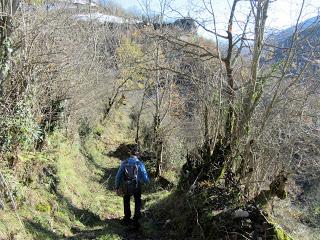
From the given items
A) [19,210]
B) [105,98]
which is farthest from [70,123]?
[105,98]

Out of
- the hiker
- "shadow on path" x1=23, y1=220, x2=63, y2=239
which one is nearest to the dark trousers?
the hiker

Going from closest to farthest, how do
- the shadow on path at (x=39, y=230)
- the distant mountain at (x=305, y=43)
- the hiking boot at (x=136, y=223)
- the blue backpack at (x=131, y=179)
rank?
the shadow on path at (x=39, y=230)
the distant mountain at (x=305, y=43)
the hiking boot at (x=136, y=223)
the blue backpack at (x=131, y=179)

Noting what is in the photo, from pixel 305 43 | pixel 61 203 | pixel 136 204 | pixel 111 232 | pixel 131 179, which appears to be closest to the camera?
pixel 305 43

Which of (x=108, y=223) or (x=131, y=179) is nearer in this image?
(x=131, y=179)

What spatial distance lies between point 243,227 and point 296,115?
→ 3178mm

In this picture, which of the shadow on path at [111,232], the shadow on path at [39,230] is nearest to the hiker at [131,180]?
the shadow on path at [111,232]

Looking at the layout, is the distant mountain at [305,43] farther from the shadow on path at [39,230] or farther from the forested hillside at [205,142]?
the shadow on path at [39,230]

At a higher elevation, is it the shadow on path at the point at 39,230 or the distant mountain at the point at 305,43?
the distant mountain at the point at 305,43

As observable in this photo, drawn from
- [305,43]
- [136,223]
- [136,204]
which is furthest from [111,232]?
[305,43]

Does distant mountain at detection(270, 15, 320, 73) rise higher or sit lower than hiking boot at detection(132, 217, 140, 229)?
higher

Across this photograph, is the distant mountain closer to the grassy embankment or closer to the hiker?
the hiker

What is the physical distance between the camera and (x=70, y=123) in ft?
56.2

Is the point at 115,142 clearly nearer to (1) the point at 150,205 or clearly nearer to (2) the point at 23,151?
(1) the point at 150,205

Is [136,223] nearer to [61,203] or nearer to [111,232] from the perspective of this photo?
[111,232]
